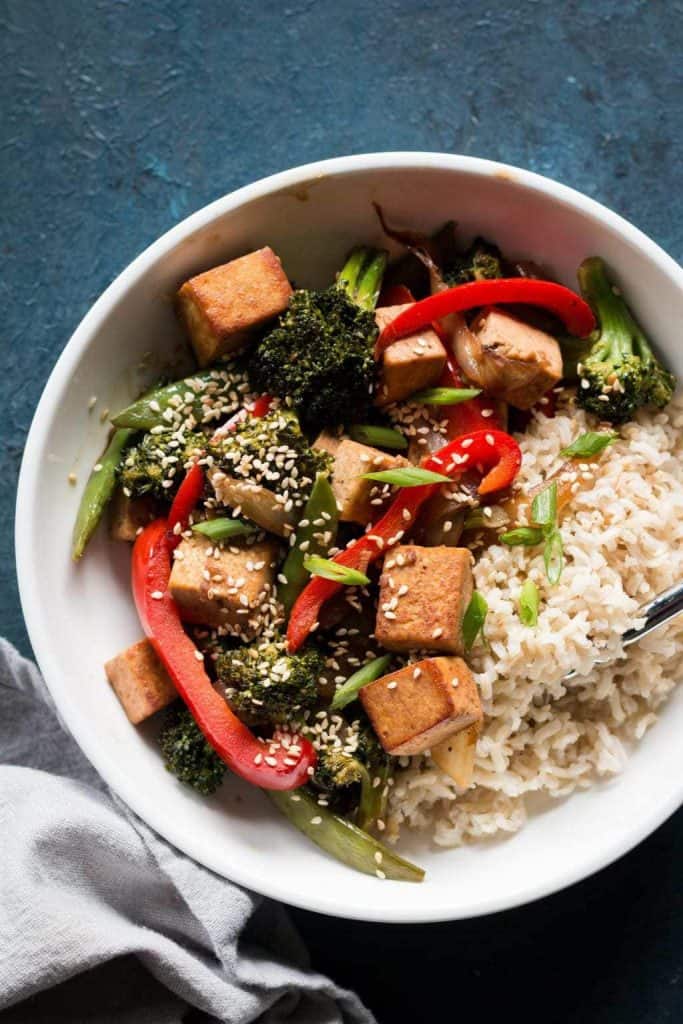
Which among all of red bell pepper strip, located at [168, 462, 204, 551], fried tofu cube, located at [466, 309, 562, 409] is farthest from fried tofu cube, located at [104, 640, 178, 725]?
fried tofu cube, located at [466, 309, 562, 409]

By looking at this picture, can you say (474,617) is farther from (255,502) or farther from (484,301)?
(484,301)

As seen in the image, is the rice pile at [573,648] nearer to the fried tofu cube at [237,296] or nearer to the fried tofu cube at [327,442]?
the fried tofu cube at [327,442]

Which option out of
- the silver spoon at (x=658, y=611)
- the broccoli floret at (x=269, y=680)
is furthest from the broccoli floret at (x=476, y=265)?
the broccoli floret at (x=269, y=680)

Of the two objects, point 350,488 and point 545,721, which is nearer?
→ point 350,488

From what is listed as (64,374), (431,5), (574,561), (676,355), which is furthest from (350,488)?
(431,5)

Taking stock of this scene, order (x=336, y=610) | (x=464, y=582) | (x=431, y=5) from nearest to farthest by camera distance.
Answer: (x=464, y=582) < (x=336, y=610) < (x=431, y=5)

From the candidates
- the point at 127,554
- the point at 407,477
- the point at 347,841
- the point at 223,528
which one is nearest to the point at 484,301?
the point at 407,477

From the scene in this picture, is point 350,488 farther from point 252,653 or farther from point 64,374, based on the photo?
point 64,374
